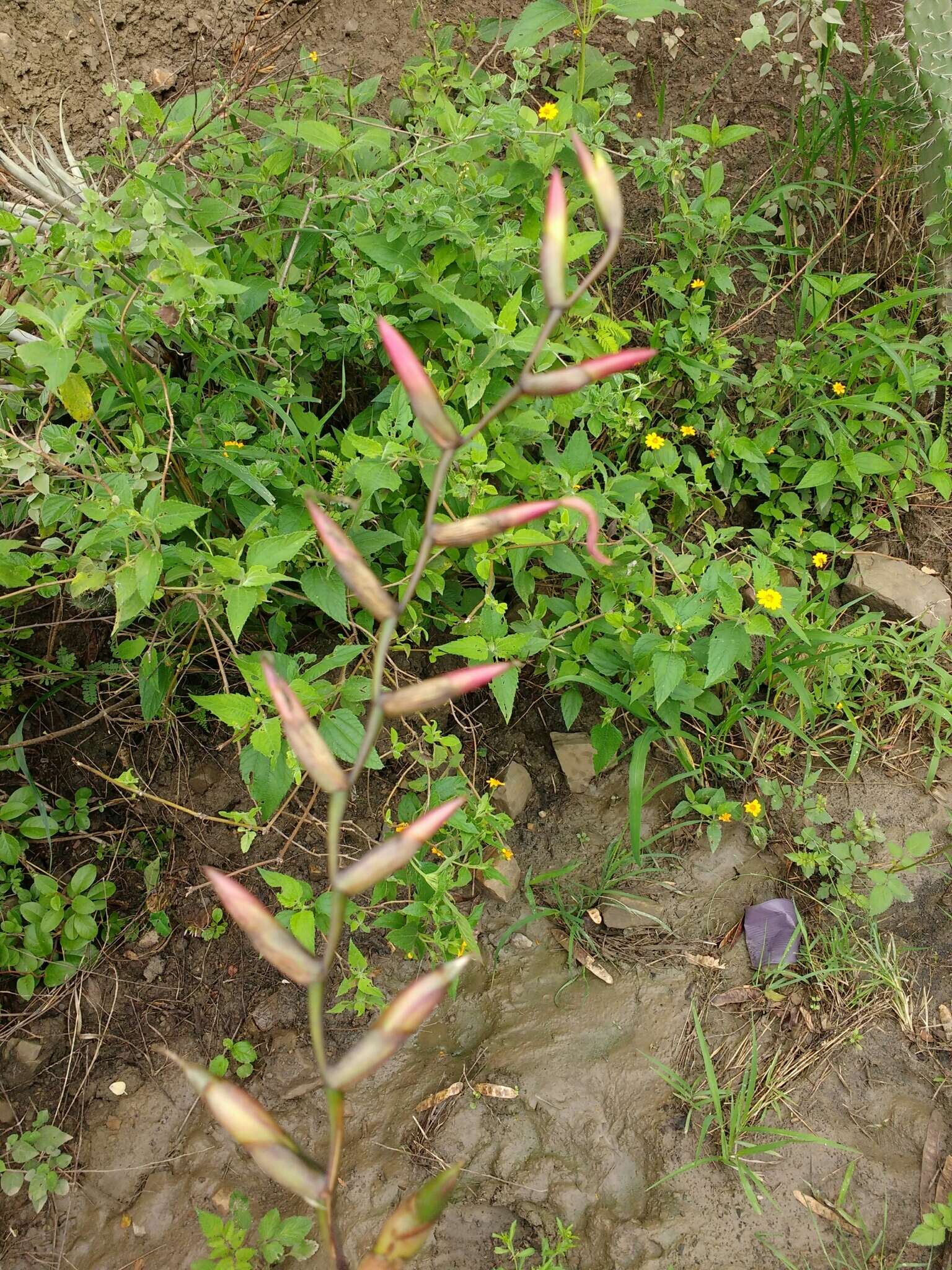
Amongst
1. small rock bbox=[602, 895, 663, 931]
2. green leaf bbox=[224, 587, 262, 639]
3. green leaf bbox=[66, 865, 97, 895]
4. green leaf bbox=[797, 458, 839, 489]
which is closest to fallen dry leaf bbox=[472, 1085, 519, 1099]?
small rock bbox=[602, 895, 663, 931]

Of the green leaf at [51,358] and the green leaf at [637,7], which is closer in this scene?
the green leaf at [51,358]

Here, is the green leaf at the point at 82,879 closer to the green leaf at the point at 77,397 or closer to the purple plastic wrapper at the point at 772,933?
the green leaf at the point at 77,397

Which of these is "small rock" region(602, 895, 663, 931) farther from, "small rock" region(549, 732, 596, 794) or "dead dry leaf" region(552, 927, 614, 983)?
"small rock" region(549, 732, 596, 794)

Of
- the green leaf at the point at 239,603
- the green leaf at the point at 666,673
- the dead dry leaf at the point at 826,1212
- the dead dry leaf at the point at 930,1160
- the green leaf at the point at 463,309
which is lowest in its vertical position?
the dead dry leaf at the point at 930,1160

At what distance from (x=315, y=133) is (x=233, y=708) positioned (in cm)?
135

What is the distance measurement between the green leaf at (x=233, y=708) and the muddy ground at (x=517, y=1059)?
1.69ft

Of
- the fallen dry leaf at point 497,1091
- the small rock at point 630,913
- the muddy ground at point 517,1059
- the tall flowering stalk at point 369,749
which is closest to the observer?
the tall flowering stalk at point 369,749

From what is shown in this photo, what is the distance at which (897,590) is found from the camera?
2.59m

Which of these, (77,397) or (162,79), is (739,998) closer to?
(77,397)

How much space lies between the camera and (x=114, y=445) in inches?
82.0

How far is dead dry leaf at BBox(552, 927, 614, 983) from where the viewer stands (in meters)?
2.12

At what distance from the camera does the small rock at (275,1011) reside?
2.12m

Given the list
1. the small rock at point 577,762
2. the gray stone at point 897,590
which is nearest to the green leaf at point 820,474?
the gray stone at point 897,590

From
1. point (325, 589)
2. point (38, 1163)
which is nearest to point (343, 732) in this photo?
point (325, 589)
